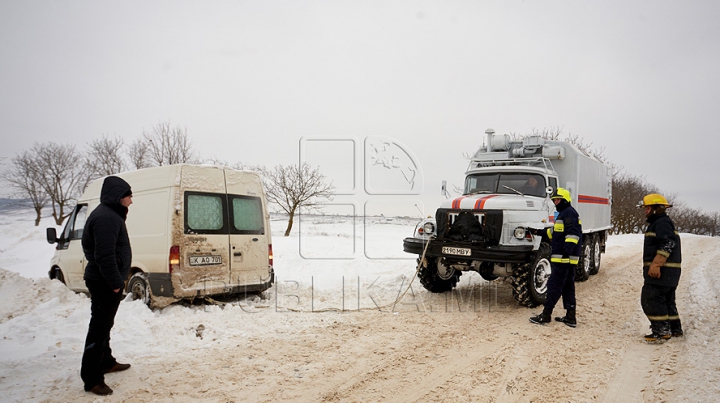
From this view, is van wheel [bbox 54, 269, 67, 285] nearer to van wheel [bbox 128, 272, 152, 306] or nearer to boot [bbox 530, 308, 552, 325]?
van wheel [bbox 128, 272, 152, 306]

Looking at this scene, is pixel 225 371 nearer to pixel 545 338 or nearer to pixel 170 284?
pixel 170 284

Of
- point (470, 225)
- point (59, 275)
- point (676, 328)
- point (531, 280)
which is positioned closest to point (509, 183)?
point (470, 225)

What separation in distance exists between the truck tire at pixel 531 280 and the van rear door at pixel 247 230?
450 cm

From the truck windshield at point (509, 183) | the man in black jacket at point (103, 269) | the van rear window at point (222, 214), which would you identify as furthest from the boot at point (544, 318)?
the man in black jacket at point (103, 269)

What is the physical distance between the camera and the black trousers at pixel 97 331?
12.6 feet

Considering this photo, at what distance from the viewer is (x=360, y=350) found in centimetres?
519

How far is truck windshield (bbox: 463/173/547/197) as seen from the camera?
873 centimetres

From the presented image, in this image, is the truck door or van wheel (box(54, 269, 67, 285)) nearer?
the truck door

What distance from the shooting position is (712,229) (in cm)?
7375

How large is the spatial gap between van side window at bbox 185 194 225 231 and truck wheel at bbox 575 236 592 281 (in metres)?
8.35

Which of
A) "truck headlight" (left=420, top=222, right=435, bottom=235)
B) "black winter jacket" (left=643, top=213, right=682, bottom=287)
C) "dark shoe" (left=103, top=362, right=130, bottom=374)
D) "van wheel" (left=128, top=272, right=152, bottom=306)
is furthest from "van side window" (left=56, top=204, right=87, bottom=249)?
"black winter jacket" (left=643, top=213, right=682, bottom=287)

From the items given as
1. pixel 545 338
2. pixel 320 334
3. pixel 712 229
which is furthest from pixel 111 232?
pixel 712 229

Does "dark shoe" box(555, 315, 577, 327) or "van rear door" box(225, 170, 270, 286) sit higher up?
"van rear door" box(225, 170, 270, 286)

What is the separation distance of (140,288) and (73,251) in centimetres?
236
